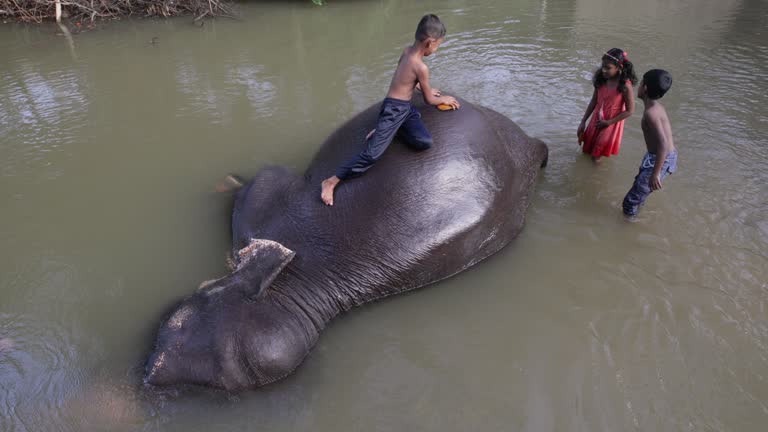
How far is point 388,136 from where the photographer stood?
3.60 m

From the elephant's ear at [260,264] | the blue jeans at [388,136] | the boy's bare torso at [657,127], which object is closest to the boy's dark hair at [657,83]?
the boy's bare torso at [657,127]

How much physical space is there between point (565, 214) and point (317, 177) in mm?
2355

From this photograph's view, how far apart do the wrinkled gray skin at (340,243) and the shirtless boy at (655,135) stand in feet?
3.48

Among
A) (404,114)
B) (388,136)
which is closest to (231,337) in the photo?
(388,136)

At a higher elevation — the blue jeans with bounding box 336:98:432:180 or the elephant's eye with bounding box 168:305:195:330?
the blue jeans with bounding box 336:98:432:180

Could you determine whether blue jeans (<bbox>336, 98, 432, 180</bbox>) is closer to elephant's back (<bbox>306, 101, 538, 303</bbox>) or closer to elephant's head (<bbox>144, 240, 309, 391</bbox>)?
elephant's back (<bbox>306, 101, 538, 303</bbox>)

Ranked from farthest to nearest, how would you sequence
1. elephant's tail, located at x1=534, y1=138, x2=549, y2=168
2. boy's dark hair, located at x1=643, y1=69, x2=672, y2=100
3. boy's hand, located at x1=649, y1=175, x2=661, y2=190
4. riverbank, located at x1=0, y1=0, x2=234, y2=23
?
riverbank, located at x1=0, y1=0, x2=234, y2=23
elephant's tail, located at x1=534, y1=138, x2=549, y2=168
boy's hand, located at x1=649, y1=175, x2=661, y2=190
boy's dark hair, located at x1=643, y1=69, x2=672, y2=100

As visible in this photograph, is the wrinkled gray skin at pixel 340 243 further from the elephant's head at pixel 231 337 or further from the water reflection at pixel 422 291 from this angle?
the water reflection at pixel 422 291

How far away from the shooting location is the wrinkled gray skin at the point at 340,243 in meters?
2.89

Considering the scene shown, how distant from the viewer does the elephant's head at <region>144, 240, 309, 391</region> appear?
9.28 feet

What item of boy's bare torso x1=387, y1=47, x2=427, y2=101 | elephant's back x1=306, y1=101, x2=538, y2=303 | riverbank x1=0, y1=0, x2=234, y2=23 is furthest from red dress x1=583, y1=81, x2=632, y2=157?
riverbank x1=0, y1=0, x2=234, y2=23

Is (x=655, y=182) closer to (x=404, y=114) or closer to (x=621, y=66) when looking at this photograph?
(x=621, y=66)

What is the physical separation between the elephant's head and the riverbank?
985 centimetres

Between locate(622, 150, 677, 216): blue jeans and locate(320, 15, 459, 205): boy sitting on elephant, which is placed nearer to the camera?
locate(320, 15, 459, 205): boy sitting on elephant
